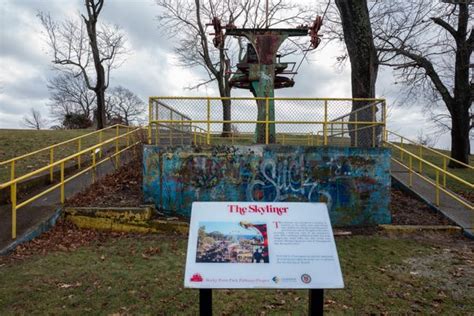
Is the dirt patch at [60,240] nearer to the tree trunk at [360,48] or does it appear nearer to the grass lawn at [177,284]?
the grass lawn at [177,284]

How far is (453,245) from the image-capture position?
8148 mm

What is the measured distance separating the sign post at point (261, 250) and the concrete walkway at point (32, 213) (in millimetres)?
4990

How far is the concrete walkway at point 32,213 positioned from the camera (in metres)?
7.26

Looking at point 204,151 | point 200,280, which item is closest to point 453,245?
point 204,151

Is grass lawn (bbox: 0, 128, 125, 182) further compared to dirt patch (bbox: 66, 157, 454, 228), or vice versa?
grass lawn (bbox: 0, 128, 125, 182)

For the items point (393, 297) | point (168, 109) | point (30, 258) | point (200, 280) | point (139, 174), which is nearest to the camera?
point (200, 280)

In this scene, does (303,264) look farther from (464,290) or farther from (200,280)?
(464,290)

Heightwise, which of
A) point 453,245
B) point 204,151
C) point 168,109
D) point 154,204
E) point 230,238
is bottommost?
point 453,245

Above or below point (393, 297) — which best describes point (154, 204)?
above

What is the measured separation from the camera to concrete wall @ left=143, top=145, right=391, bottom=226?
380 inches

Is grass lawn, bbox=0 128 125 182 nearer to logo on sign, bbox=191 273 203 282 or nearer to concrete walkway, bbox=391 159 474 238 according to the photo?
logo on sign, bbox=191 273 203 282

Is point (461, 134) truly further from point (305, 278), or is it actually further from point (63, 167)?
point (305, 278)

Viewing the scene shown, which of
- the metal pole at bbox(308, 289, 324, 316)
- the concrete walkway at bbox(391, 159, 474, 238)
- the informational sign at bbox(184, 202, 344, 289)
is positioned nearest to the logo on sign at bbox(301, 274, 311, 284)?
the informational sign at bbox(184, 202, 344, 289)

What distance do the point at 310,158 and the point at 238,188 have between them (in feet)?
6.59
